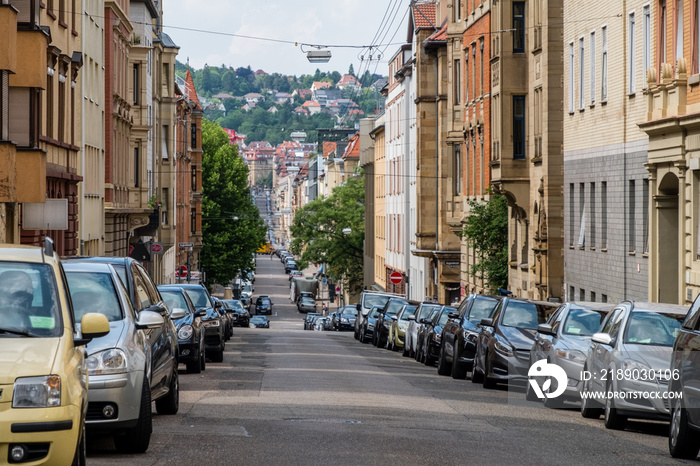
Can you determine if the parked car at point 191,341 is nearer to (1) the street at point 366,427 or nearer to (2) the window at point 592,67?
(1) the street at point 366,427

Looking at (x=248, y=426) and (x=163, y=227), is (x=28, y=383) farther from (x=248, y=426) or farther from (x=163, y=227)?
(x=163, y=227)

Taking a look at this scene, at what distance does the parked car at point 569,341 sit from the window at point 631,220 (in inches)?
480

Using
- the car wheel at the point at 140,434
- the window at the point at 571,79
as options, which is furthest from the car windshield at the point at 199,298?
the car wheel at the point at 140,434

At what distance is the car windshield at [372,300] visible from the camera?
157 ft

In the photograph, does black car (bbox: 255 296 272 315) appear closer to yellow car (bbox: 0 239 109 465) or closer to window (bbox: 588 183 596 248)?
window (bbox: 588 183 596 248)

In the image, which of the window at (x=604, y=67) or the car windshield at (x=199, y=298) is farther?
the window at (x=604, y=67)

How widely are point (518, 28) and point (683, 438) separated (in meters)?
31.6

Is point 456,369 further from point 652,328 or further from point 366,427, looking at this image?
point 366,427

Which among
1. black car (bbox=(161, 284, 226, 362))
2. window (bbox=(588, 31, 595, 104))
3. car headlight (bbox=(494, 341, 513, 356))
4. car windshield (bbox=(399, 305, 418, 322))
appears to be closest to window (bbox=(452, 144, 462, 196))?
car windshield (bbox=(399, 305, 418, 322))

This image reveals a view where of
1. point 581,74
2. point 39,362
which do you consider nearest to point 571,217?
point 581,74

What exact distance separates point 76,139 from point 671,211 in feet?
65.1

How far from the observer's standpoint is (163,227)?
70.3m

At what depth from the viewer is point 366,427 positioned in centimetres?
1391

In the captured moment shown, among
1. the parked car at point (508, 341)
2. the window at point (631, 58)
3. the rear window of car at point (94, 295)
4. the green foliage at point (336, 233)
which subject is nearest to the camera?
the rear window of car at point (94, 295)
